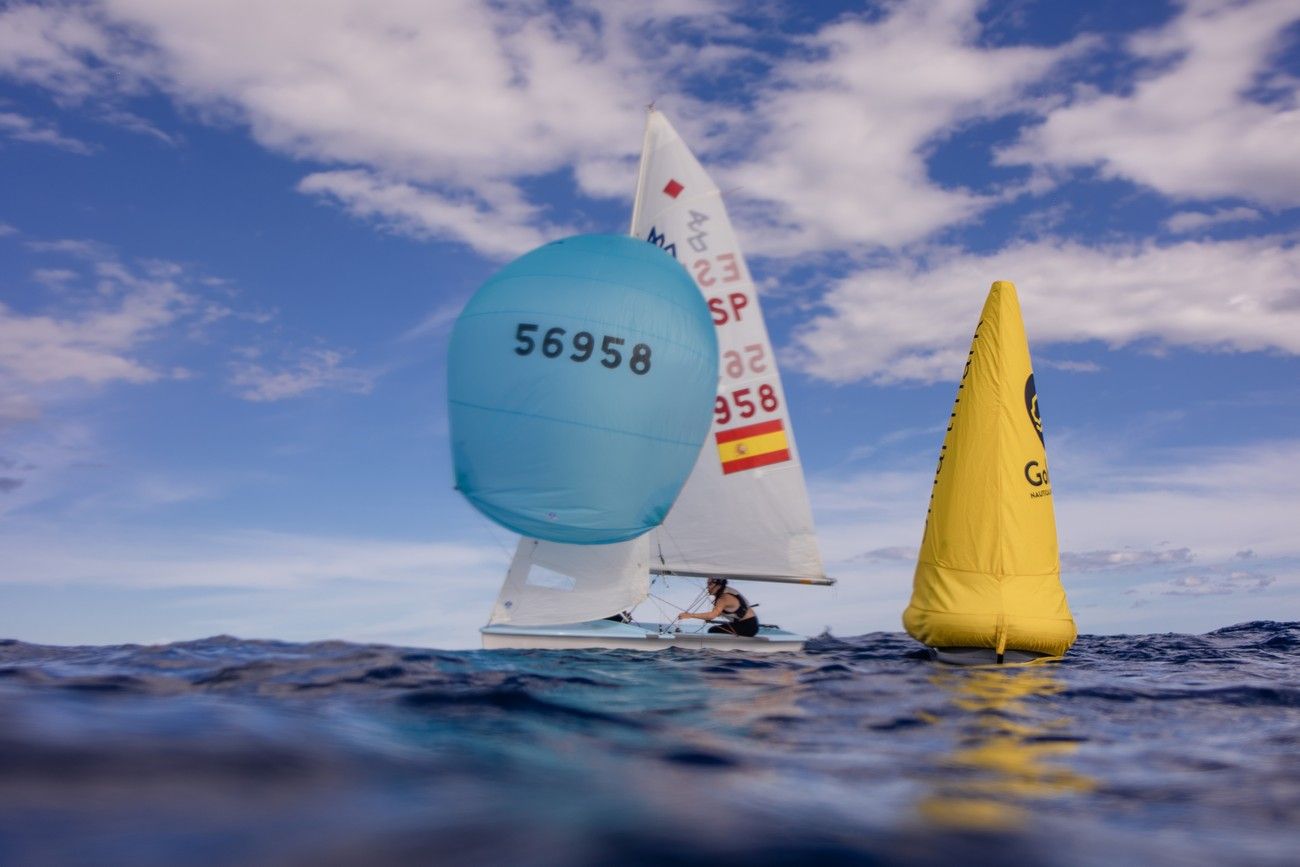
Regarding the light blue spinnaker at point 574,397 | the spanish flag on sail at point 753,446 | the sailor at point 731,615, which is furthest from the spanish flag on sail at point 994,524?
the spanish flag on sail at point 753,446

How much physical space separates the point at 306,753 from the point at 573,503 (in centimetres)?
1007

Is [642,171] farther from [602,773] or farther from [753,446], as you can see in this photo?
[602,773]

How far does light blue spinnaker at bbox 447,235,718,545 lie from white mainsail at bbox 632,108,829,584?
74.9 inches

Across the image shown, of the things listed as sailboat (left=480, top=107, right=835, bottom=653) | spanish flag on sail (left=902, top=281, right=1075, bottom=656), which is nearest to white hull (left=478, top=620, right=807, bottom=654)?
sailboat (left=480, top=107, right=835, bottom=653)

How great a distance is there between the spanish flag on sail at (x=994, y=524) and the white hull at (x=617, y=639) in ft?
11.6

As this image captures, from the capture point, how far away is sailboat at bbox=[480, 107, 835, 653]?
14.2m

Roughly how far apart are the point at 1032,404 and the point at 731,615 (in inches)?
233

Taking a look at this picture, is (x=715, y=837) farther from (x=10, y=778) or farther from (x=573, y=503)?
(x=573, y=503)

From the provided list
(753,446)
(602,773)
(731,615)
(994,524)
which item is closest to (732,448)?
(753,446)

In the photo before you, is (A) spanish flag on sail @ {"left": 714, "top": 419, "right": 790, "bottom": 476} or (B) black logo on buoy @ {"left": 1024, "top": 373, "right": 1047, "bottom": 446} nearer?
(B) black logo on buoy @ {"left": 1024, "top": 373, "right": 1047, "bottom": 446}

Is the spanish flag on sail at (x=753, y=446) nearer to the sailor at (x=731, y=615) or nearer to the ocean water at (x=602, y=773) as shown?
the sailor at (x=731, y=615)

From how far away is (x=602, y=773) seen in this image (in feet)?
12.1

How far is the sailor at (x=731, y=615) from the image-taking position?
1416 cm

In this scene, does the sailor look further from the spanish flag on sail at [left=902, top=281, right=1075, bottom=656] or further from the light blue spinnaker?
the spanish flag on sail at [left=902, top=281, right=1075, bottom=656]
